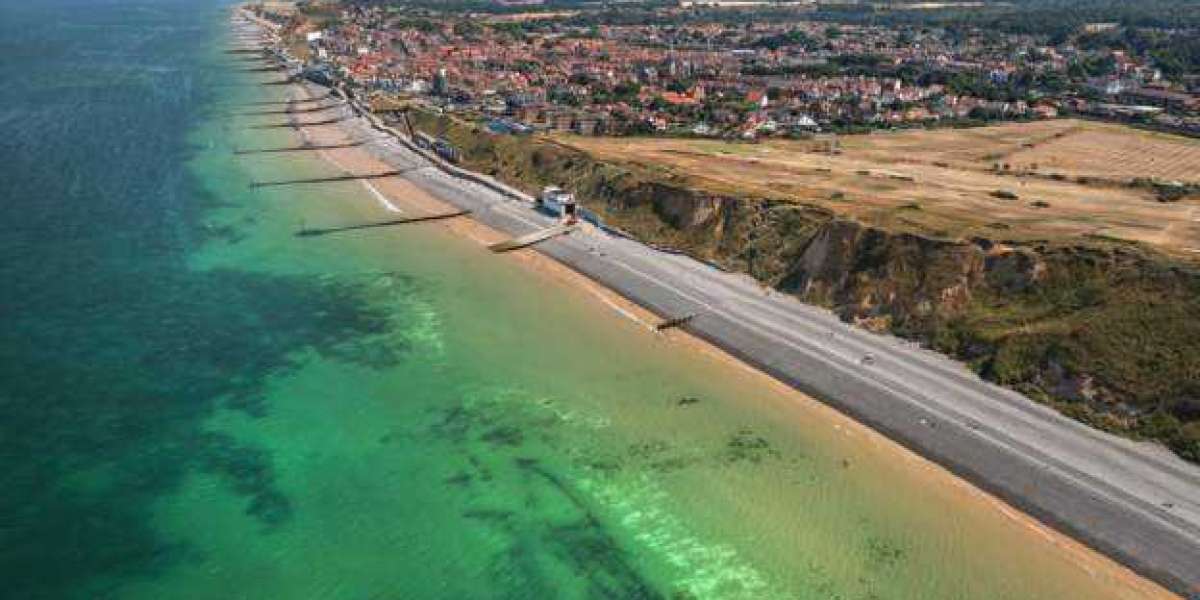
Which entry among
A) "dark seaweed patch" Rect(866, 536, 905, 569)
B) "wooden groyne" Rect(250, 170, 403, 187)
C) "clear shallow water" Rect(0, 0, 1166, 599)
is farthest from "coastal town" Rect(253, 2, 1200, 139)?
"dark seaweed patch" Rect(866, 536, 905, 569)

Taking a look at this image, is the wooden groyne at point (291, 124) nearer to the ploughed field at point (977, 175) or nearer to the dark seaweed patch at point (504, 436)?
the ploughed field at point (977, 175)

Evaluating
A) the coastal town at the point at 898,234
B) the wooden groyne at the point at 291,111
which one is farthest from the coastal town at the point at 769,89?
the wooden groyne at the point at 291,111

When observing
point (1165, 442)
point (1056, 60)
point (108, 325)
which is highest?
point (1056, 60)

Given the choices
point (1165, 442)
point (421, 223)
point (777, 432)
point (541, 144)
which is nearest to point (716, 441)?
point (777, 432)

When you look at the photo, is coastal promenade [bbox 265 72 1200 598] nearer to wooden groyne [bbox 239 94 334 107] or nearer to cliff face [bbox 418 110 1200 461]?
cliff face [bbox 418 110 1200 461]

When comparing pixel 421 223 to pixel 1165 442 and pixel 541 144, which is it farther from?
pixel 1165 442

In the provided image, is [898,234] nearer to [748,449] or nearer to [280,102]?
[748,449]
